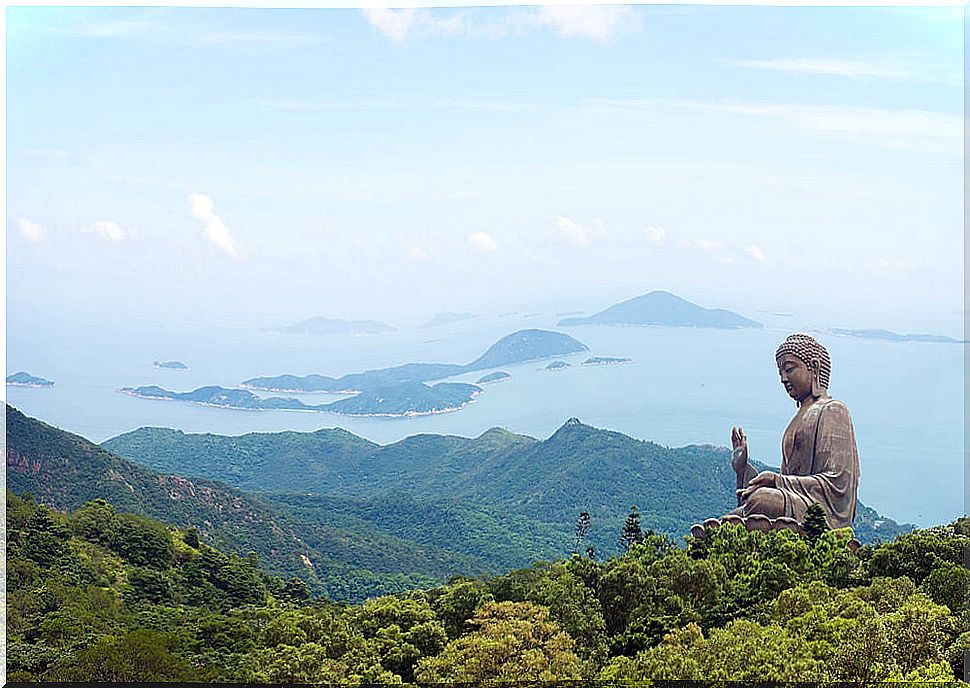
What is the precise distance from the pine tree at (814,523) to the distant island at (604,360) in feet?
19.0

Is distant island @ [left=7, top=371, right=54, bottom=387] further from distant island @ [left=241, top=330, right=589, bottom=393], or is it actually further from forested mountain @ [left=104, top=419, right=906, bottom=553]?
forested mountain @ [left=104, top=419, right=906, bottom=553]

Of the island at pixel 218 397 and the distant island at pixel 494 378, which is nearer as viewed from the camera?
the island at pixel 218 397

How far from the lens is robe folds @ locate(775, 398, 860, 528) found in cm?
515

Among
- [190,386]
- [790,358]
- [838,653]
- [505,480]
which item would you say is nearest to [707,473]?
[505,480]

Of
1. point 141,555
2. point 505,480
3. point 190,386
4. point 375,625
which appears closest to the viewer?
point 375,625

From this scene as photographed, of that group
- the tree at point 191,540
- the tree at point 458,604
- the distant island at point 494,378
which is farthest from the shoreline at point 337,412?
the tree at point 458,604

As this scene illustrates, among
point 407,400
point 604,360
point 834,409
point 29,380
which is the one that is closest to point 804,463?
point 834,409

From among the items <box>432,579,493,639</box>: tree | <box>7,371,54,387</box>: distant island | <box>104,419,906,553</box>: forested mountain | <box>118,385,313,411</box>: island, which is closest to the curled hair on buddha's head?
<box>432,579,493,639</box>: tree

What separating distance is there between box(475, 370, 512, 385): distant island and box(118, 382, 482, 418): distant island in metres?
0.11

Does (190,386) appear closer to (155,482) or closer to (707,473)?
(155,482)

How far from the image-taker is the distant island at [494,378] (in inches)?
419

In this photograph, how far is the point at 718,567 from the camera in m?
4.43

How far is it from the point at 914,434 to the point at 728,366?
5.92 feet

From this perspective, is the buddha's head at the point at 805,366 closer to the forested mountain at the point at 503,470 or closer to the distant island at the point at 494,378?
the forested mountain at the point at 503,470
